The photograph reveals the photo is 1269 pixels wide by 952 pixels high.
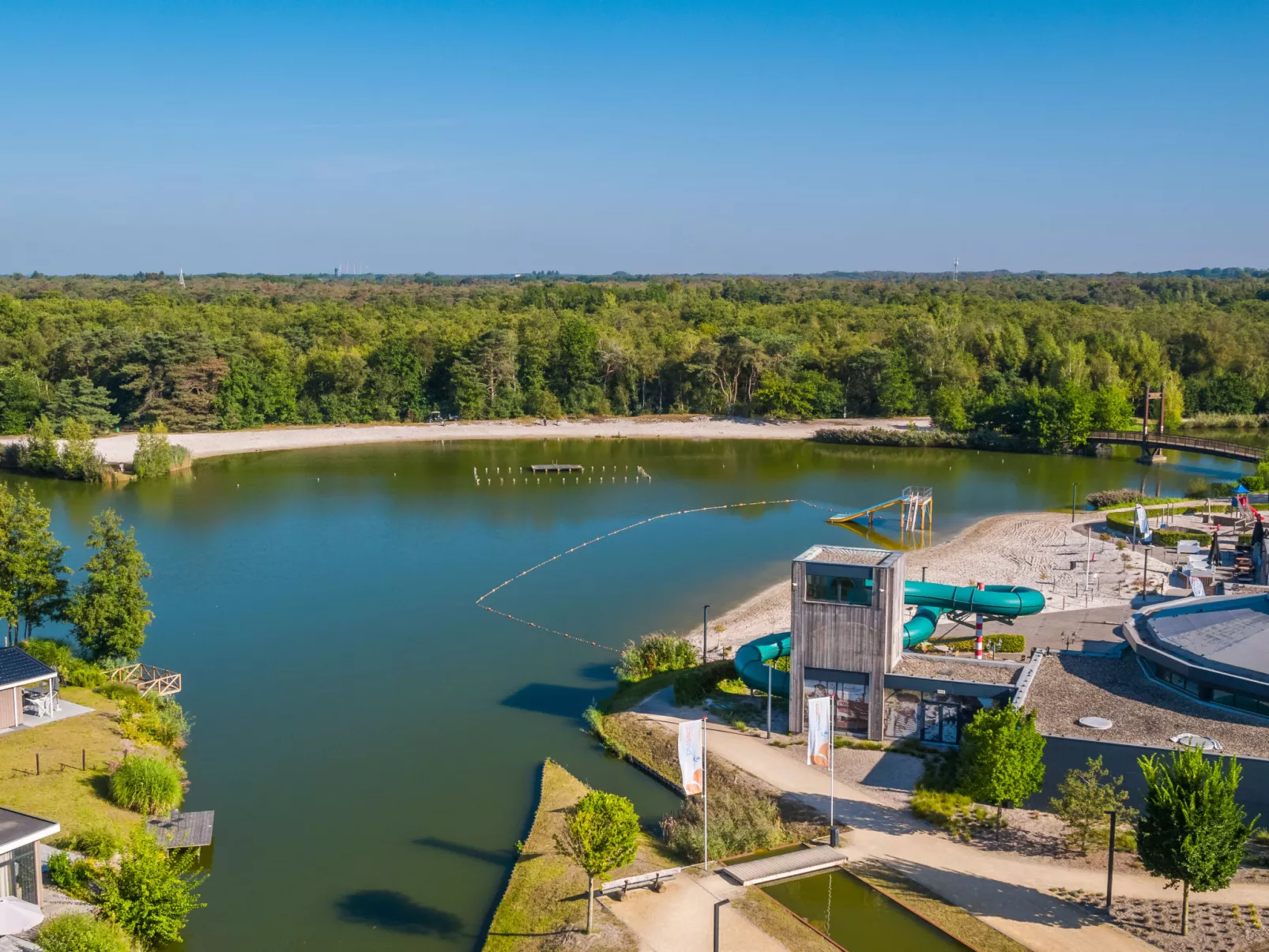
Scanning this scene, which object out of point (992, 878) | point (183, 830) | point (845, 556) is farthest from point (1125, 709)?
point (183, 830)

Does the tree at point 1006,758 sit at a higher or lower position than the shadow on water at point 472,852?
higher

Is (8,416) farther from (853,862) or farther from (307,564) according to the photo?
(853,862)

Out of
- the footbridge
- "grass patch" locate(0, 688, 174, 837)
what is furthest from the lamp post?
the footbridge

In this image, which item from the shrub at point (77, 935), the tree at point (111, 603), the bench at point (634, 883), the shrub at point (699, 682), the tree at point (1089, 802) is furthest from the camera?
the tree at point (111, 603)

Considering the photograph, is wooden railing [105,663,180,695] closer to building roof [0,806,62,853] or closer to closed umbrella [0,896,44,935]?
building roof [0,806,62,853]

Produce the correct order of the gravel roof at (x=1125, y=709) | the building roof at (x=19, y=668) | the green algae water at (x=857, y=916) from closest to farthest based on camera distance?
1. the green algae water at (x=857, y=916)
2. the gravel roof at (x=1125, y=709)
3. the building roof at (x=19, y=668)

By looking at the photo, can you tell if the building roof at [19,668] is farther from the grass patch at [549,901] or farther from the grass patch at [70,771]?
the grass patch at [549,901]

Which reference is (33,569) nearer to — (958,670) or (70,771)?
(70,771)

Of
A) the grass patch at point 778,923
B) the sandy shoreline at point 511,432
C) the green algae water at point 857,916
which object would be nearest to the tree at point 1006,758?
the green algae water at point 857,916
